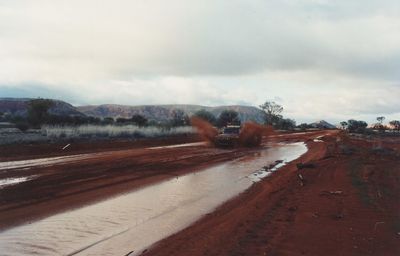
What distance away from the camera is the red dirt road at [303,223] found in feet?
28.9

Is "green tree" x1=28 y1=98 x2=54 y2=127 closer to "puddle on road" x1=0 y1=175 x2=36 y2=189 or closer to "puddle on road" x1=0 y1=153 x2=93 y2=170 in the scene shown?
"puddle on road" x1=0 y1=153 x2=93 y2=170

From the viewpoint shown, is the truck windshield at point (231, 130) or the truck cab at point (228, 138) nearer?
the truck cab at point (228, 138)

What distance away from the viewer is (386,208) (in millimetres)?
12203

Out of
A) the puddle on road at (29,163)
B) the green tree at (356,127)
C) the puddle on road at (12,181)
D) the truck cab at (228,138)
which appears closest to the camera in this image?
the puddle on road at (12,181)

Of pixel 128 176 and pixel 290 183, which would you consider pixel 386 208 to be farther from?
pixel 128 176

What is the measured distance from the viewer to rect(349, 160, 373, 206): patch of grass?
13.4 meters

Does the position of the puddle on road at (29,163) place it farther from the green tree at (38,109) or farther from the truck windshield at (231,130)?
the green tree at (38,109)

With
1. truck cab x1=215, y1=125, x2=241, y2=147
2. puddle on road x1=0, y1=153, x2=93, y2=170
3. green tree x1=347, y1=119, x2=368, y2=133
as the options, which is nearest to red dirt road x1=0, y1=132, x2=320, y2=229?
puddle on road x1=0, y1=153, x2=93, y2=170

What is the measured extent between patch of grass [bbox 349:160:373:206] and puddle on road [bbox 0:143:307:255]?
143 inches

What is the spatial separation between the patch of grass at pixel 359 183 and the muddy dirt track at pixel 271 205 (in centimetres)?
3

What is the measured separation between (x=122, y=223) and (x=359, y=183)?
27.7 ft

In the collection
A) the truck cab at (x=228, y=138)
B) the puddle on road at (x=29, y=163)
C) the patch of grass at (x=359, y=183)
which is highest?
the truck cab at (x=228, y=138)

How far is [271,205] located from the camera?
13.3 metres

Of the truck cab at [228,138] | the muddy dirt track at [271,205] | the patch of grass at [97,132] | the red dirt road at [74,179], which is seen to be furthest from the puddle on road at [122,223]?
the patch of grass at [97,132]
